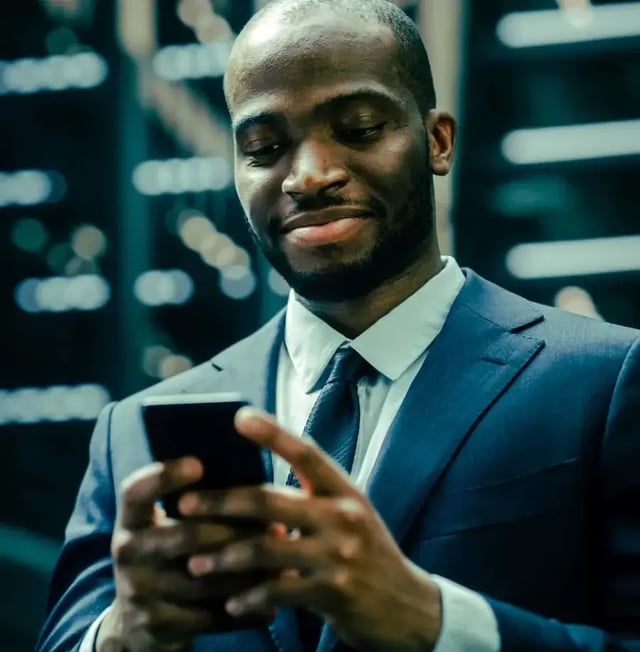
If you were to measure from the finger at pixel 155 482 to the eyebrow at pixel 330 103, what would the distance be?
63 centimetres

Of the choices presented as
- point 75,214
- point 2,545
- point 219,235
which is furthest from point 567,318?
point 2,545

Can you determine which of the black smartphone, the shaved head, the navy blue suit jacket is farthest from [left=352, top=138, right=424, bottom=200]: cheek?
the black smartphone

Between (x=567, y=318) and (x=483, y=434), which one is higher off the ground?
(x=567, y=318)

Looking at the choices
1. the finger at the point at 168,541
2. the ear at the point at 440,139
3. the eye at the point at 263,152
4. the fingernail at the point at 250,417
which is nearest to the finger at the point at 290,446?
the fingernail at the point at 250,417

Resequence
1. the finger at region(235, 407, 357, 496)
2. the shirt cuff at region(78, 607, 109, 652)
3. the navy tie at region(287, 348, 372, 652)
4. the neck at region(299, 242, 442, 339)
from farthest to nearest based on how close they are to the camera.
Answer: the neck at region(299, 242, 442, 339) < the navy tie at region(287, 348, 372, 652) < the shirt cuff at region(78, 607, 109, 652) < the finger at region(235, 407, 357, 496)

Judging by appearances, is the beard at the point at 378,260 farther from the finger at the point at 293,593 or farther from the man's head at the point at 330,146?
the finger at the point at 293,593

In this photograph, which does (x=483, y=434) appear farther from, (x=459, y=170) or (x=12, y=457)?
(x=12, y=457)

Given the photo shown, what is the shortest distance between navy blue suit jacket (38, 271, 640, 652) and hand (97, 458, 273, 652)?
245 mm

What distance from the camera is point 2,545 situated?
3133 millimetres

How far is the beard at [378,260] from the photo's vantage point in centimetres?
147

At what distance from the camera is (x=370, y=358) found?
4.91ft

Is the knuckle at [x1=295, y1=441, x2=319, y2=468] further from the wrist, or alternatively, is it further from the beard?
the beard

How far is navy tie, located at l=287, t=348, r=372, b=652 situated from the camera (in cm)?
142

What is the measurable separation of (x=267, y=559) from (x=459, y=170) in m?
2.03
